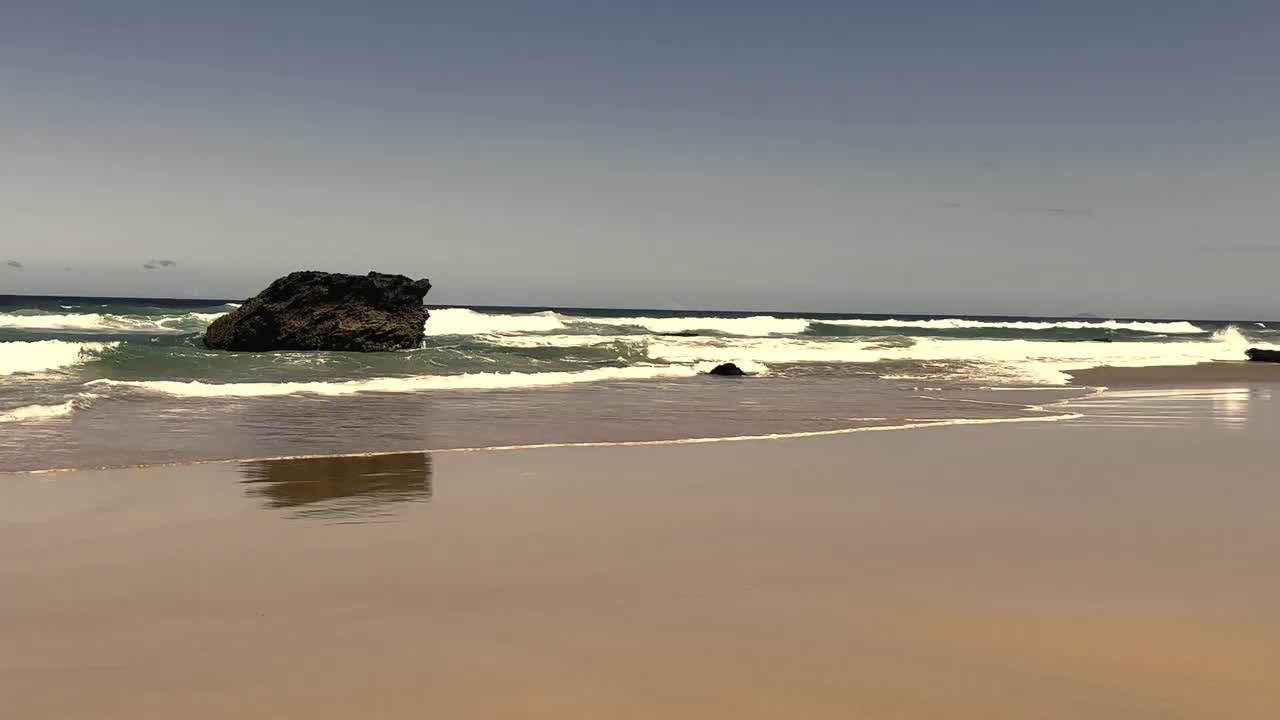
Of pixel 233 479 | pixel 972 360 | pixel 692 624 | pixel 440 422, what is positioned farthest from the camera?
pixel 972 360

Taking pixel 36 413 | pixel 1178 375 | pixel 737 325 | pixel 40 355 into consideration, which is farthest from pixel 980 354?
pixel 737 325

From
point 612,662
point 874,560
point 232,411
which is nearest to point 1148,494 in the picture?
point 874,560

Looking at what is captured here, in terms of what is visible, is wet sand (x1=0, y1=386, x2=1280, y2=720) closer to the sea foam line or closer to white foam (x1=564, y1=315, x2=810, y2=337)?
the sea foam line

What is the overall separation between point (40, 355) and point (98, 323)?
3533 centimetres

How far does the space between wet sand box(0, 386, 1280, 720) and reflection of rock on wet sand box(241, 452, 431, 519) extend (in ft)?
0.16

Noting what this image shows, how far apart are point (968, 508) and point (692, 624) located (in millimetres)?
3283

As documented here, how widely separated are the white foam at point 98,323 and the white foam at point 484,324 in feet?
40.3

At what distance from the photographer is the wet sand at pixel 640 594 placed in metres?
3.34

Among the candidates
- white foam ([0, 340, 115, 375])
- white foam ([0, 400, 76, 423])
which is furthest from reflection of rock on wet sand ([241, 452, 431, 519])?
white foam ([0, 340, 115, 375])

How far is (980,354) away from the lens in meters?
35.5

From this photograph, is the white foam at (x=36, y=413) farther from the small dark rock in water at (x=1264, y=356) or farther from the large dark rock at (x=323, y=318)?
the small dark rock in water at (x=1264, y=356)

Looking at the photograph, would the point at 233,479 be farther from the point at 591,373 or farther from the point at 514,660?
the point at 591,373

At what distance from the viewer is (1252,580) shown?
15.7 ft

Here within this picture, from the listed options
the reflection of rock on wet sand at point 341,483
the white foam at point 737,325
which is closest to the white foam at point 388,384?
the reflection of rock on wet sand at point 341,483
